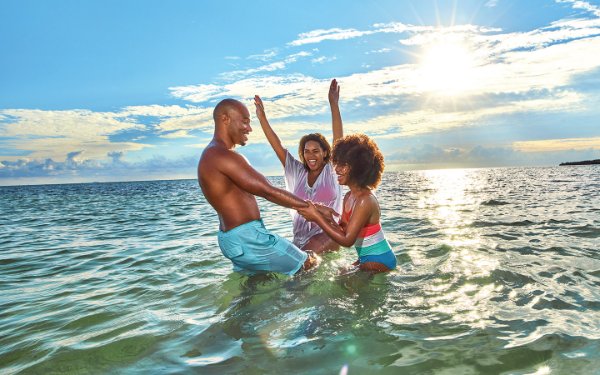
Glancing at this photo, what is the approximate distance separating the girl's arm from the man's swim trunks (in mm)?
2434

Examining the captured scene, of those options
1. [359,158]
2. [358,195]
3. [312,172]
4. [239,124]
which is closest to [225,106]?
[239,124]

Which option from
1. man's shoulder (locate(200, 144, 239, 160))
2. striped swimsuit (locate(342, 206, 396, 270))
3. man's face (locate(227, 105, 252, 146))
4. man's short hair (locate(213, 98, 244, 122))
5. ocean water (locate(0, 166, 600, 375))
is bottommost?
ocean water (locate(0, 166, 600, 375))

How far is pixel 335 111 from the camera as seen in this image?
276 inches

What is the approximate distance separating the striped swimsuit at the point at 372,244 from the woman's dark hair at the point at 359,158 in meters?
0.54

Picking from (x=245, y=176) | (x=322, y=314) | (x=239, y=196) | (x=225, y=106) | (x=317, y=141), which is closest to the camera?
(x=322, y=314)

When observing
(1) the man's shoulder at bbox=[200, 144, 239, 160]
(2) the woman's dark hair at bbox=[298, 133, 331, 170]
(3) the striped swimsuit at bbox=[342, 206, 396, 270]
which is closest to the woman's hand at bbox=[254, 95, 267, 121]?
(2) the woman's dark hair at bbox=[298, 133, 331, 170]

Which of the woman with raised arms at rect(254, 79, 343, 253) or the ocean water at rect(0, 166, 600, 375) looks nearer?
the ocean water at rect(0, 166, 600, 375)

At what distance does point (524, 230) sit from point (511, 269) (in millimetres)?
4533

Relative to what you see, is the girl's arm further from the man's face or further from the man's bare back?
the man's bare back

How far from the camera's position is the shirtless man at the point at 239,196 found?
481 centimetres

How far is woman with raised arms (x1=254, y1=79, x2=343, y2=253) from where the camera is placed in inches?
270

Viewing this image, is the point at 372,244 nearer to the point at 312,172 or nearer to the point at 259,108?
the point at 312,172

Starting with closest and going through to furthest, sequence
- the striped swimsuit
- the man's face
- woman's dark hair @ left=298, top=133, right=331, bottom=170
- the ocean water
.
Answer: the ocean water, the man's face, the striped swimsuit, woman's dark hair @ left=298, top=133, right=331, bottom=170

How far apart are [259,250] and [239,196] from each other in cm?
73
